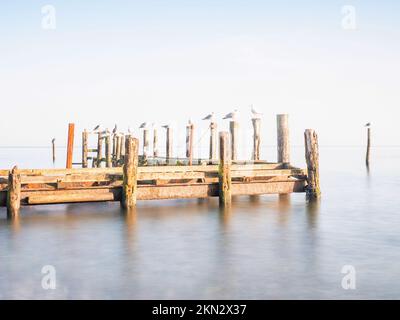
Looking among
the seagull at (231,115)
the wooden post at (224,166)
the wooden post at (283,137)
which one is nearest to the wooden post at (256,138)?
the seagull at (231,115)

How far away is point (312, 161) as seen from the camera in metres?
19.2

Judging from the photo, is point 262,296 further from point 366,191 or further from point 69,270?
→ point 366,191

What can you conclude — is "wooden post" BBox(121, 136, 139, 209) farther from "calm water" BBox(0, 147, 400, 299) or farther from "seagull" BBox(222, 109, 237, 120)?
"seagull" BBox(222, 109, 237, 120)

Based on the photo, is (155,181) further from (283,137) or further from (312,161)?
(283,137)

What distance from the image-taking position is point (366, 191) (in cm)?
3045

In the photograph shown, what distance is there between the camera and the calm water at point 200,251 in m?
9.93

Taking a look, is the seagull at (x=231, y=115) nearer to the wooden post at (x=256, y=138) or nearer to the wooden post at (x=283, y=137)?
the wooden post at (x=256, y=138)

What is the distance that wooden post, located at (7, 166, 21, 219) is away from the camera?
15562 millimetres

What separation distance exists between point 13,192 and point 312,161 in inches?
396

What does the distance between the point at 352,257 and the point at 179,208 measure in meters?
8.18

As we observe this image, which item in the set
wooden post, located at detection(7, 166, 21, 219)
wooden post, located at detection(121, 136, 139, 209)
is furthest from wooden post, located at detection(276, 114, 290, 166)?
wooden post, located at detection(7, 166, 21, 219)

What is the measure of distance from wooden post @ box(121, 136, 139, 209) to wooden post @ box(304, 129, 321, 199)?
6.30m
